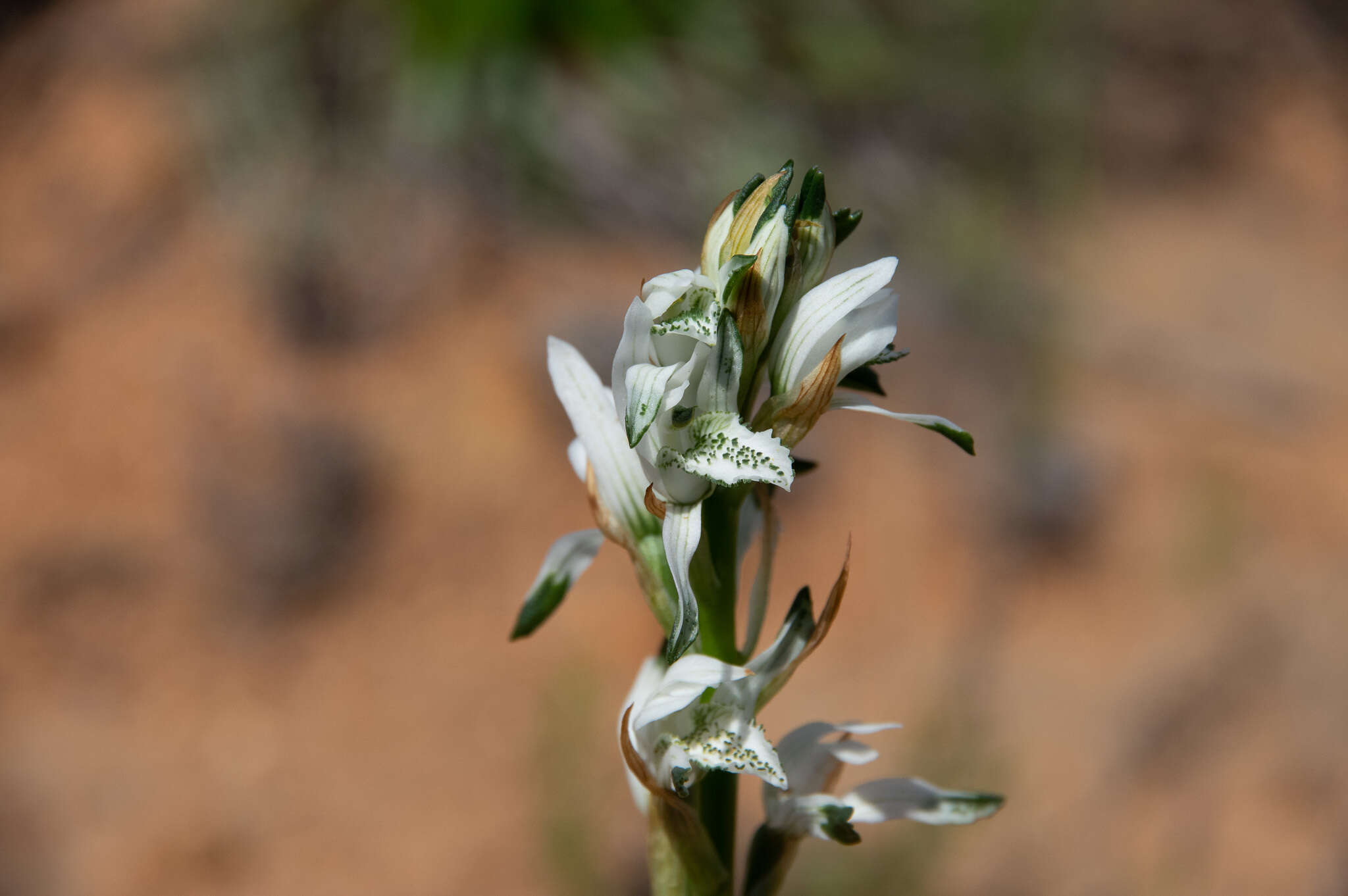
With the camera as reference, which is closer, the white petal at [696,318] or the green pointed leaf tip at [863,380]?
the white petal at [696,318]

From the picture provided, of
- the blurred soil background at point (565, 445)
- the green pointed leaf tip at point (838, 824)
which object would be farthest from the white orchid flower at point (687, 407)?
the blurred soil background at point (565, 445)

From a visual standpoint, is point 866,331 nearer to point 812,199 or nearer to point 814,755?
point 812,199

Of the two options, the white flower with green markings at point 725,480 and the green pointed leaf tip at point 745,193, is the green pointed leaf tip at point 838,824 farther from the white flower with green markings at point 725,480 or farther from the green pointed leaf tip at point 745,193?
the green pointed leaf tip at point 745,193

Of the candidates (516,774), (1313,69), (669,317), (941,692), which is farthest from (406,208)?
(1313,69)

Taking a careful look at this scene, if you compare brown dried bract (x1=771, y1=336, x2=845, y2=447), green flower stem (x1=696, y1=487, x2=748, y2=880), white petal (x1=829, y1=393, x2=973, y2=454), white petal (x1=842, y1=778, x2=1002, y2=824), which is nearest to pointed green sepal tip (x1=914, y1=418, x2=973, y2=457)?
white petal (x1=829, y1=393, x2=973, y2=454)

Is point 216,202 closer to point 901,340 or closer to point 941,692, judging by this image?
point 901,340

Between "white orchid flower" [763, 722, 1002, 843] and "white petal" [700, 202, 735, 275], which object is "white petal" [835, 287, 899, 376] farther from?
"white orchid flower" [763, 722, 1002, 843]
